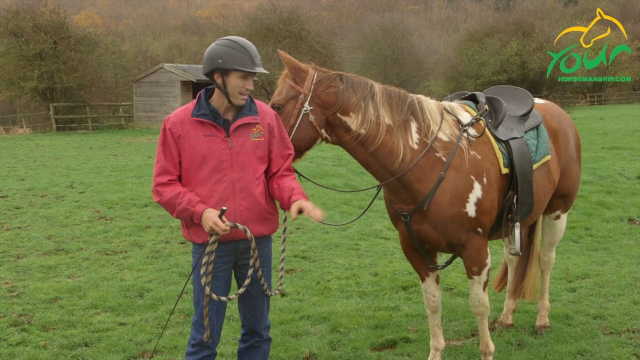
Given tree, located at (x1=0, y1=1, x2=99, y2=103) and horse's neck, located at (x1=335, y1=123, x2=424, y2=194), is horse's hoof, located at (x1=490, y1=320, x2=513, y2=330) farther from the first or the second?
tree, located at (x1=0, y1=1, x2=99, y2=103)

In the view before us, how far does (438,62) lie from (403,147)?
32.2m

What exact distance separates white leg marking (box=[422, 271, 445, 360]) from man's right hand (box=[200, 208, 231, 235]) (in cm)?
176

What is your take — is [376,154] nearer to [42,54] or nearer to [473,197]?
[473,197]

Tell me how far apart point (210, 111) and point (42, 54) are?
25412 mm

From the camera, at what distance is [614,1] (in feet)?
145

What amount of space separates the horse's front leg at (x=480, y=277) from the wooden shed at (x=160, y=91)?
24079mm

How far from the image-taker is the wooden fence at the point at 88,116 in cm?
2425

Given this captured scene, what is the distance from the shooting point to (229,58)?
241 centimetres

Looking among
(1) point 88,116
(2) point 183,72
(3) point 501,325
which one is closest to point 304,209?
(3) point 501,325

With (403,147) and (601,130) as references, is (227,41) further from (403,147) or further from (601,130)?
(601,130)

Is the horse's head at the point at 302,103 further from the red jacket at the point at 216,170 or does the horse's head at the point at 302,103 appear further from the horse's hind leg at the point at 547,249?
the horse's hind leg at the point at 547,249

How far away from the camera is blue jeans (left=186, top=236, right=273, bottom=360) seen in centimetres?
255

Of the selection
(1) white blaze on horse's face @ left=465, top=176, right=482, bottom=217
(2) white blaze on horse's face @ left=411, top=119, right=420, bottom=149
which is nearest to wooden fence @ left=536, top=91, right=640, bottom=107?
(1) white blaze on horse's face @ left=465, top=176, right=482, bottom=217

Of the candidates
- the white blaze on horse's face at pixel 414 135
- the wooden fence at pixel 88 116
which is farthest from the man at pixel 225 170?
the wooden fence at pixel 88 116
